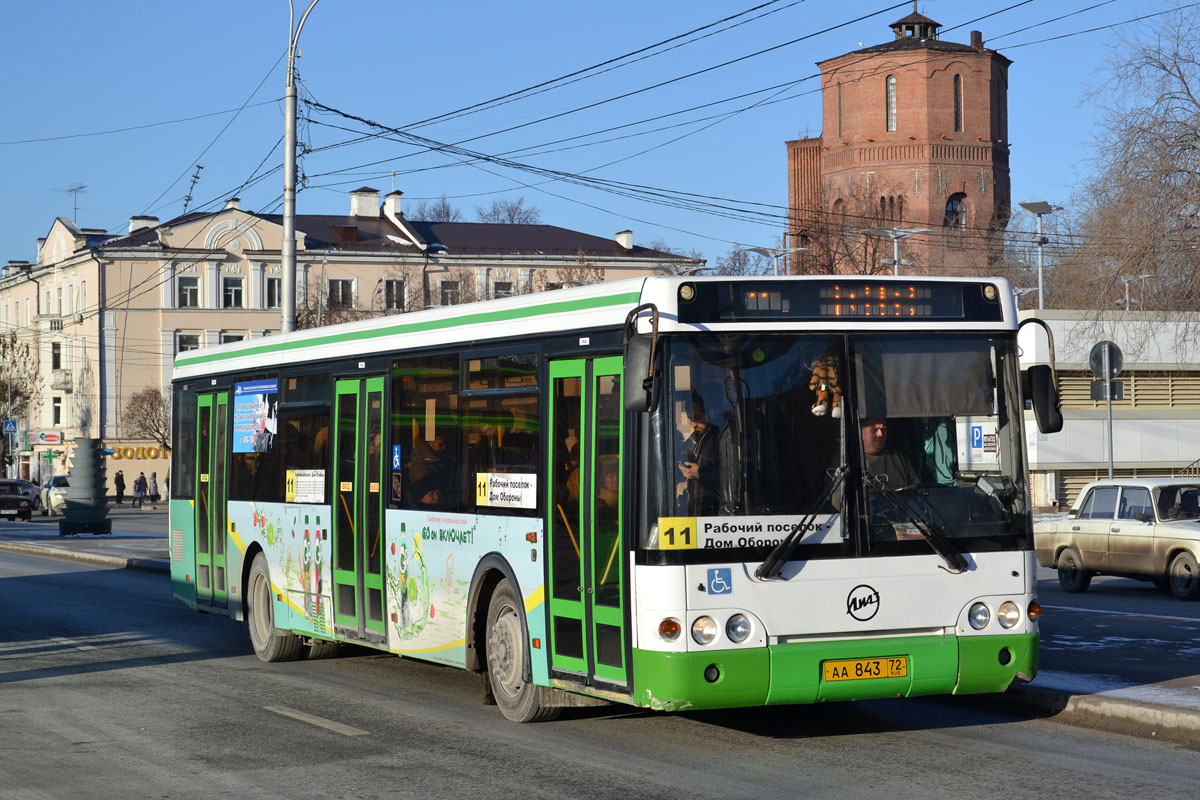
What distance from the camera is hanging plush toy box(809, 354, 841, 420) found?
29.7 feet

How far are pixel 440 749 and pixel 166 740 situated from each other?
1897mm

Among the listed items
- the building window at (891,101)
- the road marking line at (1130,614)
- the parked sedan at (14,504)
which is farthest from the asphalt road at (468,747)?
the building window at (891,101)

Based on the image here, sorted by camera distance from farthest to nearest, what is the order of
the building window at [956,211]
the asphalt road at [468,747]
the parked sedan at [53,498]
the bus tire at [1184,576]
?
the building window at [956,211] → the parked sedan at [53,498] → the bus tire at [1184,576] → the asphalt road at [468,747]

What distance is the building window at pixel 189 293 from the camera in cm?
8456

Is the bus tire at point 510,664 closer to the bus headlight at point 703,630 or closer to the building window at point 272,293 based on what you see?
the bus headlight at point 703,630

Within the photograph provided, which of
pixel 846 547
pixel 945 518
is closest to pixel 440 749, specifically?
pixel 846 547

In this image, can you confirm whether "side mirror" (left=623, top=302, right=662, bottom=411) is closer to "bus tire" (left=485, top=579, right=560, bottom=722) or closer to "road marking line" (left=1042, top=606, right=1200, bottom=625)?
"bus tire" (left=485, top=579, right=560, bottom=722)

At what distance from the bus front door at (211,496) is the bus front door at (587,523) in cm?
699

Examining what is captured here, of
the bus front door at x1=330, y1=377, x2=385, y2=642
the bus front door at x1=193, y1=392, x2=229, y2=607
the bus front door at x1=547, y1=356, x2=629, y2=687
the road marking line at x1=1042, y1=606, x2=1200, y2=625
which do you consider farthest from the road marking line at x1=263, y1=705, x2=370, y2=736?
the road marking line at x1=1042, y1=606, x2=1200, y2=625

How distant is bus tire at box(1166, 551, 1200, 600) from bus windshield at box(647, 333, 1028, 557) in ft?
36.4

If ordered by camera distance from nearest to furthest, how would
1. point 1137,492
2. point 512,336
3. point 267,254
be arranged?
point 512,336
point 1137,492
point 267,254

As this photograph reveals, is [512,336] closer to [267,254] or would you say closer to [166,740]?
[166,740]

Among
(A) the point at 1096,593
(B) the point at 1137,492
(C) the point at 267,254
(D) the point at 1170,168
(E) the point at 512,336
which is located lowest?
(A) the point at 1096,593

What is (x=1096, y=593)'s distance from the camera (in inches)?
832
